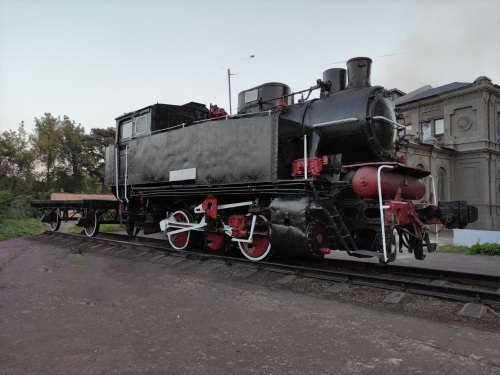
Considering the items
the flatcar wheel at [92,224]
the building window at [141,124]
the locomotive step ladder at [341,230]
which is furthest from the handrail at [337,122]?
the flatcar wheel at [92,224]

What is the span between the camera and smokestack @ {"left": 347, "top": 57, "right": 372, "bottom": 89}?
5.98 m

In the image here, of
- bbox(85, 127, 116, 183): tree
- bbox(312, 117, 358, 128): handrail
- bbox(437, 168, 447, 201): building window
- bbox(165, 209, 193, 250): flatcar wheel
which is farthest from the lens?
bbox(85, 127, 116, 183): tree

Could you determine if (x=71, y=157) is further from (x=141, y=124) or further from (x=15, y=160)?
(x=141, y=124)

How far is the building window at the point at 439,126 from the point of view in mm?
25362

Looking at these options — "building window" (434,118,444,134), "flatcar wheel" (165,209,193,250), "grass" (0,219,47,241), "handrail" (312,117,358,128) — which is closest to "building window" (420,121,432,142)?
"building window" (434,118,444,134)

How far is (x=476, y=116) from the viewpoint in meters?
23.0

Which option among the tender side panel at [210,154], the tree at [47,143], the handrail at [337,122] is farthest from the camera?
the tree at [47,143]

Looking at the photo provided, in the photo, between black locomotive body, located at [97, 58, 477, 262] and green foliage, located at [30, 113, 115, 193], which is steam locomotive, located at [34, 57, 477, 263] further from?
green foliage, located at [30, 113, 115, 193]

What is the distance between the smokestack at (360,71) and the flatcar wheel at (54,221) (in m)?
10.8

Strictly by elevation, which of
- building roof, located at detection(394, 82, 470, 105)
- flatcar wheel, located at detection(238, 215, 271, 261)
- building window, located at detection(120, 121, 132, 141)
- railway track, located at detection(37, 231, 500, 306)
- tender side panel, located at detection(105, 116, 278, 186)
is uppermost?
building roof, located at detection(394, 82, 470, 105)

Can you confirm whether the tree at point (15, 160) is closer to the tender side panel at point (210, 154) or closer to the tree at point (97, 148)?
the tree at point (97, 148)

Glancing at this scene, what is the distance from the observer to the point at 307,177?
566 centimetres

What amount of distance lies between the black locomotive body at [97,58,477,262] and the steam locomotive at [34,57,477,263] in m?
0.02

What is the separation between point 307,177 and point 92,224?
7622mm
